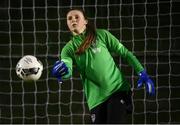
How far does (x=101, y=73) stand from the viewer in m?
3.83

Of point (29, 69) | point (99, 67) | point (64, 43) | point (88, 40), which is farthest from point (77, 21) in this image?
point (64, 43)

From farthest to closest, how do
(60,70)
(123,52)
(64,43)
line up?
(64,43)
(123,52)
(60,70)

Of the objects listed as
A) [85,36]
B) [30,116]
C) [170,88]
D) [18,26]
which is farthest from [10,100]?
[85,36]

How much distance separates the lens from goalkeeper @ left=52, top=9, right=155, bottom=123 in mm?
3812

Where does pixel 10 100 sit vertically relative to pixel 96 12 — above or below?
below

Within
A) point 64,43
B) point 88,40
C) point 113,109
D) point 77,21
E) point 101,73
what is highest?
point 77,21

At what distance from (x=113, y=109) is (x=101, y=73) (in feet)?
0.83

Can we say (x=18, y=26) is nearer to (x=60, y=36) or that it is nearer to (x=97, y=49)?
(x=60, y=36)

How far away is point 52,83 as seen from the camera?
5746 mm

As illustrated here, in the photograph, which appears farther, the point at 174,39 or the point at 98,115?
the point at 174,39

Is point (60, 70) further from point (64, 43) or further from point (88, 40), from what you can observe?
point (64, 43)

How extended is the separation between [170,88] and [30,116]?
1414 mm

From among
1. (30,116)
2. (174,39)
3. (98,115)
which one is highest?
(174,39)

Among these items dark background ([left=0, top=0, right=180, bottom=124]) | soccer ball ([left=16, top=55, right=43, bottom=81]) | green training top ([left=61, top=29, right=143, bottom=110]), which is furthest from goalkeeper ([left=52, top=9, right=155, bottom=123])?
dark background ([left=0, top=0, right=180, bottom=124])
